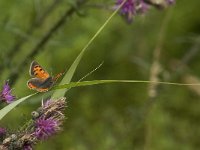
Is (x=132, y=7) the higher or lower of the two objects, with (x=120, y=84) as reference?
higher

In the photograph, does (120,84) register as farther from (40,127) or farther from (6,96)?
(40,127)

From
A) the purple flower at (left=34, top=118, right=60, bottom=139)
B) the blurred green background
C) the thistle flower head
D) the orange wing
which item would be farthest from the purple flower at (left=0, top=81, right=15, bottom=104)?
the blurred green background

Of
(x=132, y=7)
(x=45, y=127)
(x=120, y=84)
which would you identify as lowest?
(x=120, y=84)

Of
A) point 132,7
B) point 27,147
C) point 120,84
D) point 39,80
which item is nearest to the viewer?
point 27,147

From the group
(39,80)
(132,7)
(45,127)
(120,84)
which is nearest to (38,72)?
(39,80)

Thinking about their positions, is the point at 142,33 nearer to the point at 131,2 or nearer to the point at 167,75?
the point at 167,75

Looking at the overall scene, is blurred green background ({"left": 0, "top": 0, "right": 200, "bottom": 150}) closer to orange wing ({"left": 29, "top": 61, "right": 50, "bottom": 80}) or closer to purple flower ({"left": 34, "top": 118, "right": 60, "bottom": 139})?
orange wing ({"left": 29, "top": 61, "right": 50, "bottom": 80})

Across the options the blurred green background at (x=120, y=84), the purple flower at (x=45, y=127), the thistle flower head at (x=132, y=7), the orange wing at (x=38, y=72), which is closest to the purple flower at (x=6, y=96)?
the orange wing at (x=38, y=72)

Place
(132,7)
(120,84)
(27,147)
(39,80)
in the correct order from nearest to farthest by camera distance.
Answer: (27,147) < (39,80) < (132,7) < (120,84)
